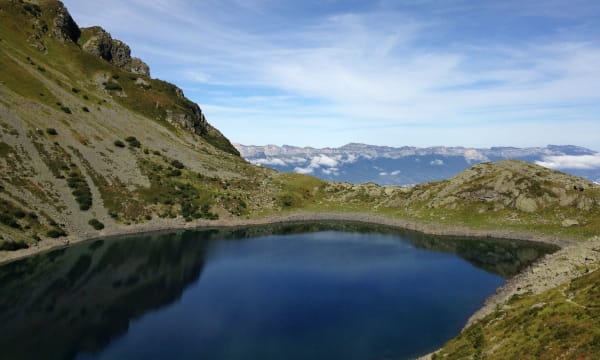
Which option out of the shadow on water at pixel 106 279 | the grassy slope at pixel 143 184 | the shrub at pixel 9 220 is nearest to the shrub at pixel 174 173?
the grassy slope at pixel 143 184

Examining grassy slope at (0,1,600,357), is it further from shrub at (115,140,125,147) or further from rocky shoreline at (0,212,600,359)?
rocky shoreline at (0,212,600,359)

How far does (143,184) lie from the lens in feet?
458

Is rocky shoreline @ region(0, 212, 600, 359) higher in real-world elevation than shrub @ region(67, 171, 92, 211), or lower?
lower

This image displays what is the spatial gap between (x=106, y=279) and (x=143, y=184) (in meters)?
63.9

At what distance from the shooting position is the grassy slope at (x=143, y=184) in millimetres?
112812

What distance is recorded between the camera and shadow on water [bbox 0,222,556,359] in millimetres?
55031

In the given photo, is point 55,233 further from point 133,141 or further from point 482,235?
point 482,235

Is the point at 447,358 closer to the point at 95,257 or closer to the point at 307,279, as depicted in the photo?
the point at 307,279

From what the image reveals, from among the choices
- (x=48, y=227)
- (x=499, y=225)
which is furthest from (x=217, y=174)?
(x=499, y=225)

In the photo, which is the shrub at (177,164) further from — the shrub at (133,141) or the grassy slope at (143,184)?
the shrub at (133,141)

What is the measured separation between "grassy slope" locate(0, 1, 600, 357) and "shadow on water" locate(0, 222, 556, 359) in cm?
1175

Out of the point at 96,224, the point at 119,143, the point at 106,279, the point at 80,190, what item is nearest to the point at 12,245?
the point at 96,224

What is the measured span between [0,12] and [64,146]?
11311 cm

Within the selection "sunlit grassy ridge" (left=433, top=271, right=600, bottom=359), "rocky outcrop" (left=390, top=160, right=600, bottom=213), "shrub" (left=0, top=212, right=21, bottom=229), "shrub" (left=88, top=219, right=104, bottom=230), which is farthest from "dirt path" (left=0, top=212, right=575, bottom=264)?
"sunlit grassy ridge" (left=433, top=271, right=600, bottom=359)
